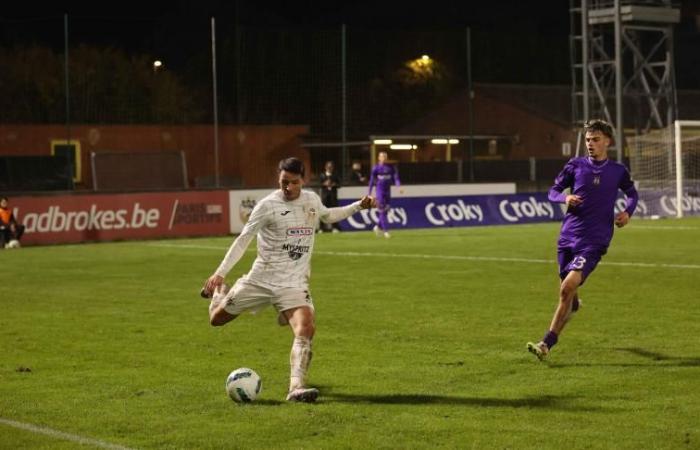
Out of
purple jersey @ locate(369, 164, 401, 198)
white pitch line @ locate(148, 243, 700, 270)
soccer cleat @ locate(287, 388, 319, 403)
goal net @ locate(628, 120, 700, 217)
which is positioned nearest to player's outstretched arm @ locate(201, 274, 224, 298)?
soccer cleat @ locate(287, 388, 319, 403)

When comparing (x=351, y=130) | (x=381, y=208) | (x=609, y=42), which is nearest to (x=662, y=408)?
(x=381, y=208)

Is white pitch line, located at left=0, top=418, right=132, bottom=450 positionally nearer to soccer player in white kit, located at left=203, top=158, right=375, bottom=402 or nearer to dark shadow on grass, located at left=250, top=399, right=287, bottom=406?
dark shadow on grass, located at left=250, top=399, right=287, bottom=406

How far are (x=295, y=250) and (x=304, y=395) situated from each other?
123 centimetres

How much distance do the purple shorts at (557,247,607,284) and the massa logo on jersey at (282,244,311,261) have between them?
2817 millimetres

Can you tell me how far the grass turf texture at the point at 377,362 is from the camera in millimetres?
8148

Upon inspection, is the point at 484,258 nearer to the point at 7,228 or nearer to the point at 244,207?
the point at 244,207

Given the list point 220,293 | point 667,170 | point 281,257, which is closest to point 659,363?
point 281,257

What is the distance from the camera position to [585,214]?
1138cm

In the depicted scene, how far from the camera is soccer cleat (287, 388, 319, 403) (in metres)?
9.09

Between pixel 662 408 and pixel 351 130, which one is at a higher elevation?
pixel 351 130

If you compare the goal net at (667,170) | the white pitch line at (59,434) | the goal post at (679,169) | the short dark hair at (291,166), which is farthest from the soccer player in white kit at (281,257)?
the goal net at (667,170)

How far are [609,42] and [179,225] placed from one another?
40.2 metres

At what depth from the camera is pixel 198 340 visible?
1270 centimetres

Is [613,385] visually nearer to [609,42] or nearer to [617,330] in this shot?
[617,330]
